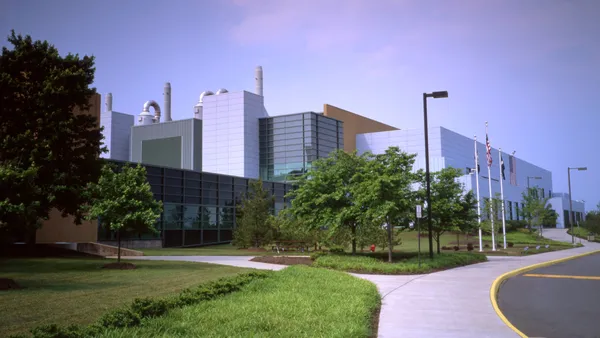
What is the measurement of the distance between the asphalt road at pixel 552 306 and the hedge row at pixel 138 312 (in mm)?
6321

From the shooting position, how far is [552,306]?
12.4 meters

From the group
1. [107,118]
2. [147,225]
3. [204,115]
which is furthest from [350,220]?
[107,118]

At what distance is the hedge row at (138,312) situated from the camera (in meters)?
6.65

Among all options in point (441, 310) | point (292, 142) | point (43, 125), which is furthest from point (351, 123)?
point (441, 310)

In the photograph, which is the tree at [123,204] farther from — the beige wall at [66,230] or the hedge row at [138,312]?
A: the hedge row at [138,312]

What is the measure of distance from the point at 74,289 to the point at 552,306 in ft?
41.7

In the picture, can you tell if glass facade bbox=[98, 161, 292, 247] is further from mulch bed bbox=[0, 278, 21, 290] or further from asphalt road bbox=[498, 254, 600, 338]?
asphalt road bbox=[498, 254, 600, 338]

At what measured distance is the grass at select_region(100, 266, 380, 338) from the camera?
7.82 meters

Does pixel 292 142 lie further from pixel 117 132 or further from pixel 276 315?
pixel 276 315

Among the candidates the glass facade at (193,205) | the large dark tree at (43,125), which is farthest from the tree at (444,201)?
the glass facade at (193,205)

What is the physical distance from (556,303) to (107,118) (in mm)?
93654

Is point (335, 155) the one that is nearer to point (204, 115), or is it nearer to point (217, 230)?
point (217, 230)

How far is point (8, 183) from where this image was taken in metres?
14.8

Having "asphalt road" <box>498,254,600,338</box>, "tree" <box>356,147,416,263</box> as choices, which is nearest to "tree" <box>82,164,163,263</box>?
"tree" <box>356,147,416,263</box>
